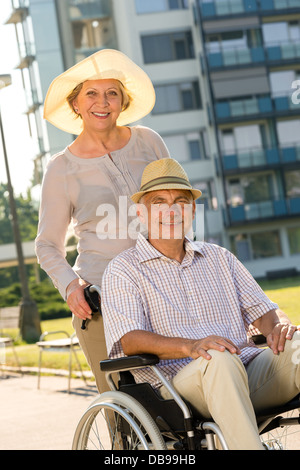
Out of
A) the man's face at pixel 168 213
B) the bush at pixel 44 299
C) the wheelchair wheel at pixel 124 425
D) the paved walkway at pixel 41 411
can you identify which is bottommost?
the bush at pixel 44 299

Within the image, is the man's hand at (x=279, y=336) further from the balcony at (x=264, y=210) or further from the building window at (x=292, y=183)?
the building window at (x=292, y=183)

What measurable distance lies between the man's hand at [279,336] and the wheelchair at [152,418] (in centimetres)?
21

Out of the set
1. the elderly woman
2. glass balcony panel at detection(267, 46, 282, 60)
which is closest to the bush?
glass balcony panel at detection(267, 46, 282, 60)

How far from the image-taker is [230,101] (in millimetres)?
44750

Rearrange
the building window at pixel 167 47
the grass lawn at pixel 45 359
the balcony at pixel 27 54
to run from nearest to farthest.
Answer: the grass lawn at pixel 45 359
the balcony at pixel 27 54
the building window at pixel 167 47

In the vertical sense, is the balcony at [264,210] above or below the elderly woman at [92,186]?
below

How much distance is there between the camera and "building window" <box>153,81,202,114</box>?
43.6 m

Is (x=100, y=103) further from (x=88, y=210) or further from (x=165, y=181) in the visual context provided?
(x=165, y=181)

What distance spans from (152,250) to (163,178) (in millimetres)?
301

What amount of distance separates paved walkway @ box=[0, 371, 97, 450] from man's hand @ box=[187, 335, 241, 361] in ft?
10.7

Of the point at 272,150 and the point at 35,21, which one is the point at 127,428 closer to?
the point at 35,21

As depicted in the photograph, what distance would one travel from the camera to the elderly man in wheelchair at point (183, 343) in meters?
3.32

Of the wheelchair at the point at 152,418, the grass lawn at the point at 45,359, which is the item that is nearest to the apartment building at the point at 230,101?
the grass lawn at the point at 45,359

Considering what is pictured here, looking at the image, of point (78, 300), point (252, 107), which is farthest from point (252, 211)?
point (78, 300)
